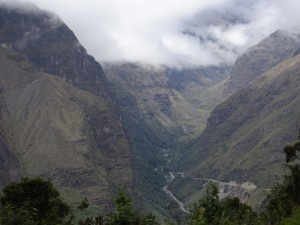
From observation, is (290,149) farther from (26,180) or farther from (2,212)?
(2,212)

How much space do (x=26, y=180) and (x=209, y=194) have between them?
60242 mm

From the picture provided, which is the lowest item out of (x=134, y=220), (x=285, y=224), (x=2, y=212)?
(x=285, y=224)

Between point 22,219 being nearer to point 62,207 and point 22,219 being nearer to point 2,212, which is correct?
point 2,212

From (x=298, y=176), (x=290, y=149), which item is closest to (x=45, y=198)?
(x=298, y=176)

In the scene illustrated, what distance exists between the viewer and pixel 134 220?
82.0ft

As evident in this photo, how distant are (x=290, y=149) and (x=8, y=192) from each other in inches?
2167

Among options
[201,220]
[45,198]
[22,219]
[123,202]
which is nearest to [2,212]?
[22,219]

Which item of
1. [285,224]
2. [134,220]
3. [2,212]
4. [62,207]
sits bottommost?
[285,224]

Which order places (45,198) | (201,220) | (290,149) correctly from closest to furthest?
(201,220)
(45,198)
(290,149)

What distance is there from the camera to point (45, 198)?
80.9 meters

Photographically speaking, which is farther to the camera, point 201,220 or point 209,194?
point 209,194

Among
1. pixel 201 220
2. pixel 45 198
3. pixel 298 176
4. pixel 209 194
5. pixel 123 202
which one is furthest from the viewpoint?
pixel 298 176

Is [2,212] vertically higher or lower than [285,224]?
higher

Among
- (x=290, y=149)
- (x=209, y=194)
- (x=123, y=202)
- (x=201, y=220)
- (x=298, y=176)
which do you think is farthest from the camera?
(x=290, y=149)
